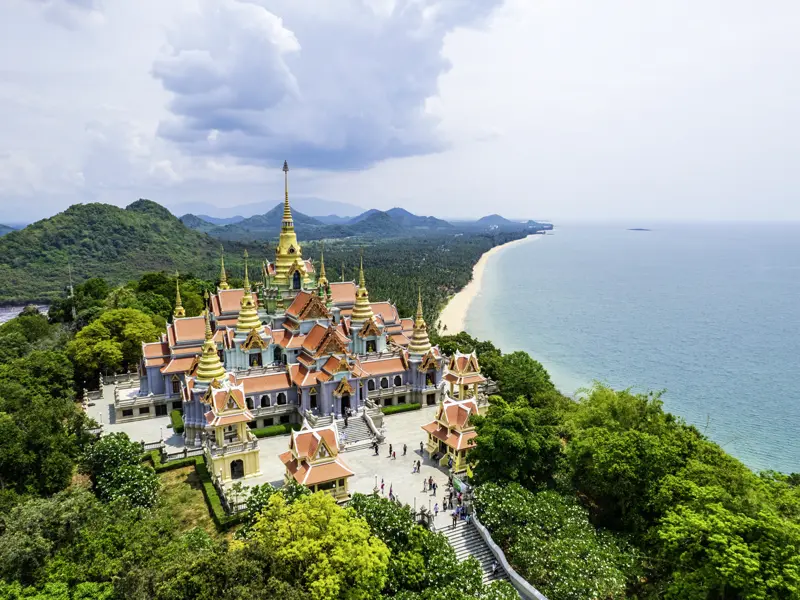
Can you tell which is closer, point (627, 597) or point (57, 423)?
point (627, 597)

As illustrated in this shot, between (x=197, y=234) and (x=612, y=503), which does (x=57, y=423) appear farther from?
(x=197, y=234)

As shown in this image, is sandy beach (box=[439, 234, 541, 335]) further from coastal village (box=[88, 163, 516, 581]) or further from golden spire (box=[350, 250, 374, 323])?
coastal village (box=[88, 163, 516, 581])

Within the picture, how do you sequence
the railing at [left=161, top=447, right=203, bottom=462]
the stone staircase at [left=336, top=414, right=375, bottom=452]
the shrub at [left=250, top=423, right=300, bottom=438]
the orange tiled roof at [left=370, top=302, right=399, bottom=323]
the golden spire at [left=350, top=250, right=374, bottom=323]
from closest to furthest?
1. the railing at [left=161, top=447, right=203, bottom=462]
2. the stone staircase at [left=336, top=414, right=375, bottom=452]
3. the shrub at [left=250, top=423, right=300, bottom=438]
4. the golden spire at [left=350, top=250, right=374, bottom=323]
5. the orange tiled roof at [left=370, top=302, right=399, bottom=323]

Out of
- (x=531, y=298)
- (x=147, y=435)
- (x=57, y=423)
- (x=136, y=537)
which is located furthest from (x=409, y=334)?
(x=531, y=298)

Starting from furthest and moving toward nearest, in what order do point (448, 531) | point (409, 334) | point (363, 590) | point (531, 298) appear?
point (531, 298), point (409, 334), point (448, 531), point (363, 590)

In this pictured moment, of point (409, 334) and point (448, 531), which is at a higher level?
point (409, 334)

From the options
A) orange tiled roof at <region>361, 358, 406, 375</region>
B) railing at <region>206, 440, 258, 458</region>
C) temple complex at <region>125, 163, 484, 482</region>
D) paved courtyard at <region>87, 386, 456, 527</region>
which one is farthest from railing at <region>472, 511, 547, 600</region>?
orange tiled roof at <region>361, 358, 406, 375</region>

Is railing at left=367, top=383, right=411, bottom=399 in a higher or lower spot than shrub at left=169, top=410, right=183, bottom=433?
higher
